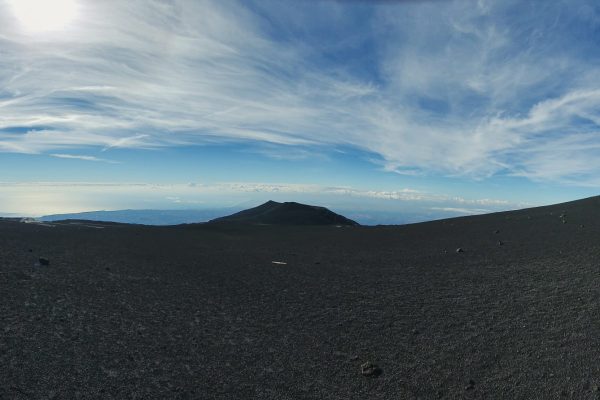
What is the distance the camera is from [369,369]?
988cm

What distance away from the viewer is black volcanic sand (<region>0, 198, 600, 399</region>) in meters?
8.96

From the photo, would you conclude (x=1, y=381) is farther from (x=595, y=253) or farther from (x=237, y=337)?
(x=595, y=253)

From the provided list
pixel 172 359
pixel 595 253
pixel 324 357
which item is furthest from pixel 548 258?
pixel 172 359

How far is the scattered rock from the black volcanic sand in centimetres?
13

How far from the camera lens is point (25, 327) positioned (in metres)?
10.6

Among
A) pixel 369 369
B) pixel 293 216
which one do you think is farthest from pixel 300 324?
pixel 293 216

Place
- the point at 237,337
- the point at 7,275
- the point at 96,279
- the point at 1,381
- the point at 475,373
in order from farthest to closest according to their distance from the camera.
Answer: the point at 96,279
the point at 7,275
the point at 237,337
the point at 475,373
the point at 1,381

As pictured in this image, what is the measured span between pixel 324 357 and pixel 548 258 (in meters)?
13.9

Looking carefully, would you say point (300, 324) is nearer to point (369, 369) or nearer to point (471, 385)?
point (369, 369)

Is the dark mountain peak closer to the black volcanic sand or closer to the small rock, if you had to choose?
the black volcanic sand

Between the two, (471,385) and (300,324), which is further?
(300,324)

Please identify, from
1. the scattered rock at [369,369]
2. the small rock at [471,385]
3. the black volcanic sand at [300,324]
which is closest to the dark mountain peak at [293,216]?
the black volcanic sand at [300,324]

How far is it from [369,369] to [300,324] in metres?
3.33

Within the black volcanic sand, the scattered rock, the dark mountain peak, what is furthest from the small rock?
the dark mountain peak
